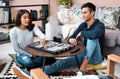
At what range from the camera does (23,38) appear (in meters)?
2.79

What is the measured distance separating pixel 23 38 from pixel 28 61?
A: 12.0 inches

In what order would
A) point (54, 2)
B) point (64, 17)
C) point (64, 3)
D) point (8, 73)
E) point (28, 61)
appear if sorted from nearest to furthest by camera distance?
point (28, 61) < point (8, 73) < point (64, 17) < point (64, 3) < point (54, 2)

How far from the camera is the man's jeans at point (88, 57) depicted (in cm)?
280

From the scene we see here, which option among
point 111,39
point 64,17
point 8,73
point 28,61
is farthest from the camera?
point 64,17

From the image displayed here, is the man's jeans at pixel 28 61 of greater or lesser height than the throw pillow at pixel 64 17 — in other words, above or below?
below

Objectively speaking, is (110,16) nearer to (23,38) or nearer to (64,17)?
(64,17)

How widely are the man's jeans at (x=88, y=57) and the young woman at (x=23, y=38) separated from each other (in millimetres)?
181

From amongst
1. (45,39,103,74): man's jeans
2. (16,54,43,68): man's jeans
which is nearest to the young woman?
(16,54,43,68): man's jeans

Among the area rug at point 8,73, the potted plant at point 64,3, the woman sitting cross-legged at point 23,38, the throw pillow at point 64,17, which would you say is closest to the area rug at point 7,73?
the area rug at point 8,73

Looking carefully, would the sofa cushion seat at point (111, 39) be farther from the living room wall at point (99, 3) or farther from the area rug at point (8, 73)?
the living room wall at point (99, 3)

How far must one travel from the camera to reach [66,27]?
148 inches

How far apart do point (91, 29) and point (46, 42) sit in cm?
65

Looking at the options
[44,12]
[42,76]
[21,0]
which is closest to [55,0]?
[44,12]

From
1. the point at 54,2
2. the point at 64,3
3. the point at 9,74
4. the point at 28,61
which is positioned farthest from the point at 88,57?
the point at 54,2
